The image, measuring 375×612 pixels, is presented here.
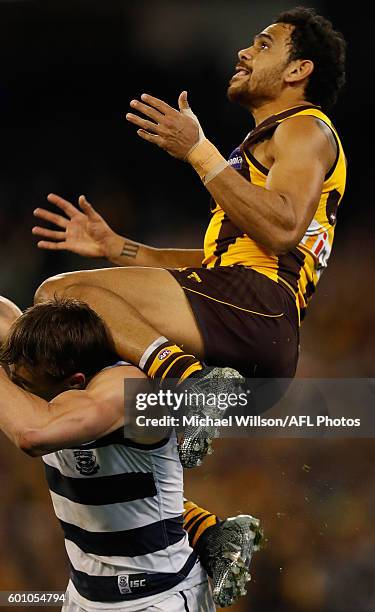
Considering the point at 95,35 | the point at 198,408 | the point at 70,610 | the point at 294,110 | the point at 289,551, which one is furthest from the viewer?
the point at 95,35

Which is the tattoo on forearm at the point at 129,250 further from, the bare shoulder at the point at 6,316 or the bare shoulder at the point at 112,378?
the bare shoulder at the point at 112,378

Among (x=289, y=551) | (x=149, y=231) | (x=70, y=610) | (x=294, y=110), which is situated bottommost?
(x=289, y=551)

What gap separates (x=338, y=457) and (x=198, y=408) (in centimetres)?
290

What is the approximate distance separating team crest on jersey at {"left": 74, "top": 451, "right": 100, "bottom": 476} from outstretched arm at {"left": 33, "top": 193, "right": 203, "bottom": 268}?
4.08 feet

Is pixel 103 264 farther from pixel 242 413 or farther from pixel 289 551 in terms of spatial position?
pixel 242 413

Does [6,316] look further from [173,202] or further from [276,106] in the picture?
[173,202]

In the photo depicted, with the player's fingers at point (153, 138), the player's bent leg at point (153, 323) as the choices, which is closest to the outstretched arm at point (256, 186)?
the player's fingers at point (153, 138)

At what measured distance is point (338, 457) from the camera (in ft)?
16.8

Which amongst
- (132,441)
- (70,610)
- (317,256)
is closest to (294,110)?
(317,256)

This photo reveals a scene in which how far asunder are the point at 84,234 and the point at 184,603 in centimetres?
168

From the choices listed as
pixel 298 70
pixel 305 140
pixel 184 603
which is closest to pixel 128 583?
pixel 184 603

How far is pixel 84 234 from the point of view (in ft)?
12.2

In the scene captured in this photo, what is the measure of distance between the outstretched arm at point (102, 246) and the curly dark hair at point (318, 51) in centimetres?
77

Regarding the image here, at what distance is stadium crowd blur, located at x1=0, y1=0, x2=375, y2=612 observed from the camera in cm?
503
